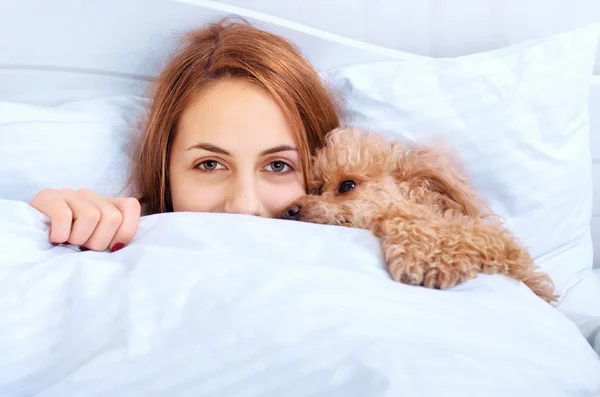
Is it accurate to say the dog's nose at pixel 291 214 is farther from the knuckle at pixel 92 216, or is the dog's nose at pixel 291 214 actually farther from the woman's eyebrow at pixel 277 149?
the knuckle at pixel 92 216

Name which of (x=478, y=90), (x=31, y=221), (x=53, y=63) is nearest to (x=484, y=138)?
(x=478, y=90)

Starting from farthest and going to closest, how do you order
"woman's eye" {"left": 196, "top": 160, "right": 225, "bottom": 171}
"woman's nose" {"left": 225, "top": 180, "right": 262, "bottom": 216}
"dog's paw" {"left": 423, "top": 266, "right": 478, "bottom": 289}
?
"woman's eye" {"left": 196, "top": 160, "right": 225, "bottom": 171}
"woman's nose" {"left": 225, "top": 180, "right": 262, "bottom": 216}
"dog's paw" {"left": 423, "top": 266, "right": 478, "bottom": 289}

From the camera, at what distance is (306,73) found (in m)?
1.64

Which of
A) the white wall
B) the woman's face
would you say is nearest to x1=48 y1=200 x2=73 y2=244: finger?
the woman's face

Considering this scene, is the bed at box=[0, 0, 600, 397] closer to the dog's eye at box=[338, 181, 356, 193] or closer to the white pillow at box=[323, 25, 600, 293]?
the white pillow at box=[323, 25, 600, 293]

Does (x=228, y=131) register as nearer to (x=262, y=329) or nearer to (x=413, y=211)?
(x=413, y=211)

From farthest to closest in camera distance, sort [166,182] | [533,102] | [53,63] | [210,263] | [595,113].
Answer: [595,113]
[53,63]
[533,102]
[166,182]
[210,263]

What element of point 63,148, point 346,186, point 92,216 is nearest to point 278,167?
point 346,186

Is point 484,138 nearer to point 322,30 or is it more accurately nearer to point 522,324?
point 322,30

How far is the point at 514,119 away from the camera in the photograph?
66.8 inches

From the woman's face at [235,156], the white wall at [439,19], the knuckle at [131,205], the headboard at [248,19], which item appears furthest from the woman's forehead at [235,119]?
the white wall at [439,19]

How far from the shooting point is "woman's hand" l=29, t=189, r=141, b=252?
1.18 m

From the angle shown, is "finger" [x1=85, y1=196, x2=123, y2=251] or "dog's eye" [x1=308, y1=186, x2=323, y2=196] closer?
"finger" [x1=85, y1=196, x2=123, y2=251]

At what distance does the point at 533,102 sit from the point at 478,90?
162 millimetres
